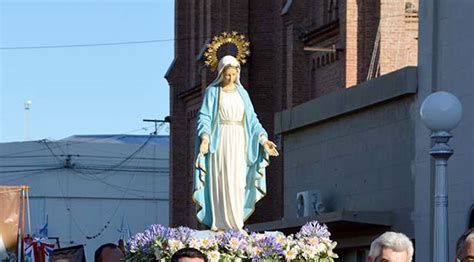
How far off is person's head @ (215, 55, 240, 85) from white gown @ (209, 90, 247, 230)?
150mm

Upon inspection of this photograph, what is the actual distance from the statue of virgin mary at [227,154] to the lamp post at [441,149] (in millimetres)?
3567

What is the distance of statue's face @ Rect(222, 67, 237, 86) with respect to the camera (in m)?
17.8

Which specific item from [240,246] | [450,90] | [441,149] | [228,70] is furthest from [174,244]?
[450,90]

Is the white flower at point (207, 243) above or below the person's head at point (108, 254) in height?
above

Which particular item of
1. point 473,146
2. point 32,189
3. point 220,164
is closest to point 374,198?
point 473,146

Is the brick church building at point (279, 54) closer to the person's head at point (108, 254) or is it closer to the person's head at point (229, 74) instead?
the person's head at point (229, 74)

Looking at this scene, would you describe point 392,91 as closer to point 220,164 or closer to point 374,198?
point 374,198

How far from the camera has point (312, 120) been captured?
31656mm

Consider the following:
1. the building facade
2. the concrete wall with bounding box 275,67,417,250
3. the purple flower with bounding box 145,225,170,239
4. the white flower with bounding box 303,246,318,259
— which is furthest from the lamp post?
the building facade

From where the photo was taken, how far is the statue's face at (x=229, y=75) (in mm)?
17812

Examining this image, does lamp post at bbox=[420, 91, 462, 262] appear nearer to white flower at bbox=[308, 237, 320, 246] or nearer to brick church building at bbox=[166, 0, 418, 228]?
white flower at bbox=[308, 237, 320, 246]

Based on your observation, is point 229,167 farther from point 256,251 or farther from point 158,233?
point 256,251

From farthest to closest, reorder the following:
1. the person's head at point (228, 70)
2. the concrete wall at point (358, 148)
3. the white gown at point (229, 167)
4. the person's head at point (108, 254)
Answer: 1. the concrete wall at point (358, 148)
2. the white gown at point (229, 167)
3. the person's head at point (228, 70)
4. the person's head at point (108, 254)

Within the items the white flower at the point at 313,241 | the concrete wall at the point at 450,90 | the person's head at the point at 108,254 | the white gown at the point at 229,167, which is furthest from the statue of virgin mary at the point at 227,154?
the concrete wall at the point at 450,90
